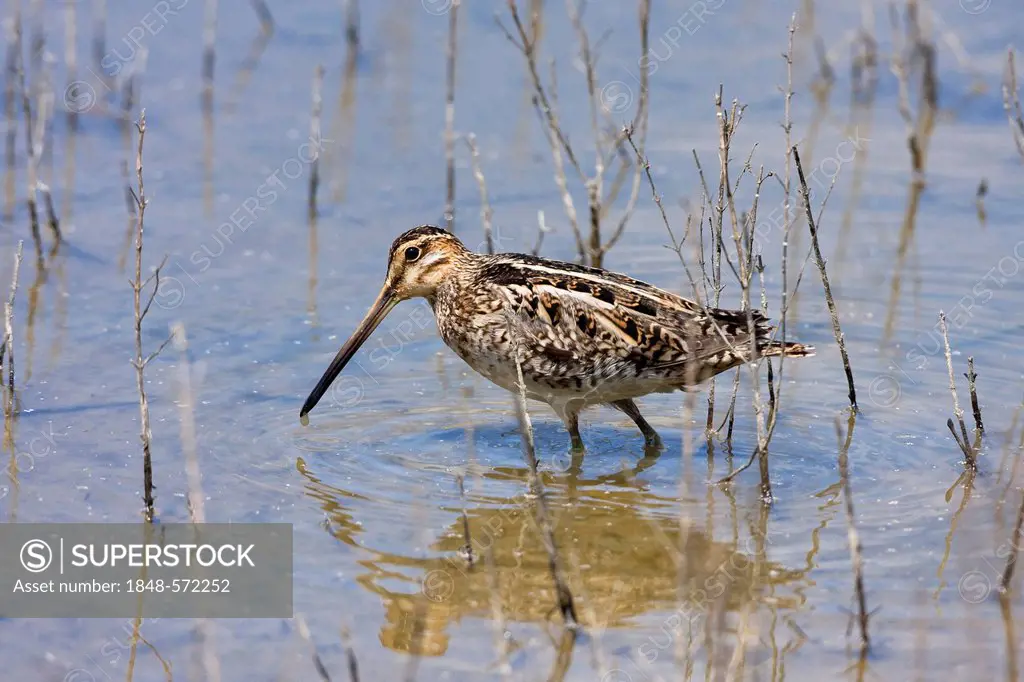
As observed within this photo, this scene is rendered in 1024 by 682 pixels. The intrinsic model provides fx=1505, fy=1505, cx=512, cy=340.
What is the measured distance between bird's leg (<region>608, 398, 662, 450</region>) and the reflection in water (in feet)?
1.79

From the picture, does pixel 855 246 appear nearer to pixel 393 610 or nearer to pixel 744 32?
pixel 744 32

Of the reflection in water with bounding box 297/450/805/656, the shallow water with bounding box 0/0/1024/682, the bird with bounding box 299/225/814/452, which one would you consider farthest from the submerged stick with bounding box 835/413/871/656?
the bird with bounding box 299/225/814/452

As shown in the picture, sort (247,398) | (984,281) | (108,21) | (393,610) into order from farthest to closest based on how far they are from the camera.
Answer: (108,21), (984,281), (247,398), (393,610)

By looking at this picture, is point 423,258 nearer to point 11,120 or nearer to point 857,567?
point 857,567

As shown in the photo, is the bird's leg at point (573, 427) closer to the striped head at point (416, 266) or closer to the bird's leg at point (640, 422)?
the bird's leg at point (640, 422)

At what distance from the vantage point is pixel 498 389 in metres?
8.50

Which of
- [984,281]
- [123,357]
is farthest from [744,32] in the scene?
[123,357]

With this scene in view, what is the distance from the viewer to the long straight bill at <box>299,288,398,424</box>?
26.0 ft

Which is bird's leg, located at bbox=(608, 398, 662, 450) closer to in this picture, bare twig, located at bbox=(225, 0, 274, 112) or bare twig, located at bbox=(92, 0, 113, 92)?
bare twig, located at bbox=(225, 0, 274, 112)

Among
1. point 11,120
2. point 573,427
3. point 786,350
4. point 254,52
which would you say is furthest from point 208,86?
point 786,350

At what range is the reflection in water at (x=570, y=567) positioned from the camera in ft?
19.0

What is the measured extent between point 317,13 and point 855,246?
635 cm

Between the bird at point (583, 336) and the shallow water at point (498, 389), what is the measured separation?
36cm

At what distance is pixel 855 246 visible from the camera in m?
10.1
